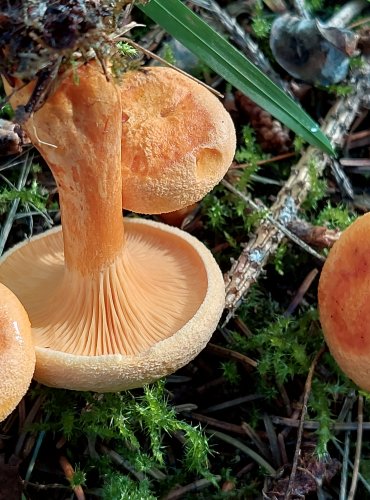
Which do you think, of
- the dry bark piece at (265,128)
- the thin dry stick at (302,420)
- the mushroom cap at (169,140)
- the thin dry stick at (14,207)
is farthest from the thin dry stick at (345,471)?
the thin dry stick at (14,207)

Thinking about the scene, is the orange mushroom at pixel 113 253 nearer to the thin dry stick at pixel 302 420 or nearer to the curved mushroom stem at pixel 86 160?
the curved mushroom stem at pixel 86 160

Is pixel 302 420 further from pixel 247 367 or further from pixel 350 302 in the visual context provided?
pixel 350 302

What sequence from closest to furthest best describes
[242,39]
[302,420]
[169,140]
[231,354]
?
1. [169,140]
2. [302,420]
3. [231,354]
4. [242,39]

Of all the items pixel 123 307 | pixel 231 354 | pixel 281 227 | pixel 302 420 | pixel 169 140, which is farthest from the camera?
pixel 281 227

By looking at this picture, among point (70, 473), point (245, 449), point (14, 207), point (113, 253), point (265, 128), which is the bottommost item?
point (70, 473)

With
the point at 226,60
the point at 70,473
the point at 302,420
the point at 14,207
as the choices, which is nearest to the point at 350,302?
the point at 302,420

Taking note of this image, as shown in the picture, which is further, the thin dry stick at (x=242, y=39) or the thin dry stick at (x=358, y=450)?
the thin dry stick at (x=242, y=39)

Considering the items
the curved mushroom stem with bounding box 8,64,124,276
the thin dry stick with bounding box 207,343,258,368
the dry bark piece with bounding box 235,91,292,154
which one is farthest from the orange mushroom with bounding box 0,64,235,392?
the dry bark piece with bounding box 235,91,292,154

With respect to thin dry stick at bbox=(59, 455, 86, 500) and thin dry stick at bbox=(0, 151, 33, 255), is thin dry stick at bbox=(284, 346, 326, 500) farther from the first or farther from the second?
thin dry stick at bbox=(0, 151, 33, 255)
